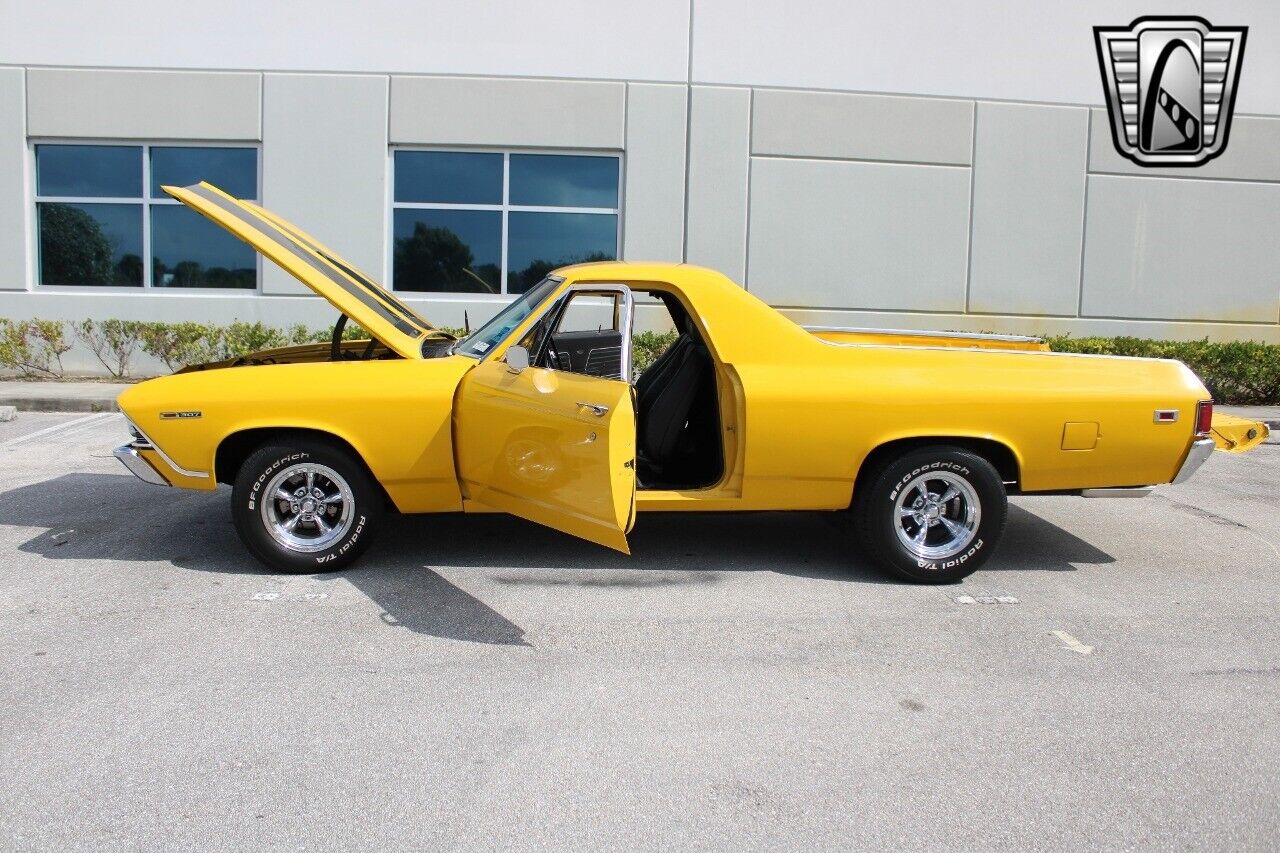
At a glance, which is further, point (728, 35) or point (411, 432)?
point (728, 35)

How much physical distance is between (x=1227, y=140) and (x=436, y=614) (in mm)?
14423

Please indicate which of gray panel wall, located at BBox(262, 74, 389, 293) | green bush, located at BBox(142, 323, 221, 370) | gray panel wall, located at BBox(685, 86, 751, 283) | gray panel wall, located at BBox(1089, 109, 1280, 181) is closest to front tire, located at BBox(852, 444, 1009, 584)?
gray panel wall, located at BBox(685, 86, 751, 283)

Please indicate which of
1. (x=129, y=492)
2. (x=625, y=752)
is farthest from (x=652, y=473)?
(x=129, y=492)

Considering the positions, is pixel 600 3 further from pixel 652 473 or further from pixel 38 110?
pixel 652 473

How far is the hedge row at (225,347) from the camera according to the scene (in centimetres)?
1410

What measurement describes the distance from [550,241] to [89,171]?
639 centimetres

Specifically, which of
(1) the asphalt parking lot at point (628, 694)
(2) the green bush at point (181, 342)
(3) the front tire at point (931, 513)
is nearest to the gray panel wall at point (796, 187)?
(2) the green bush at point (181, 342)

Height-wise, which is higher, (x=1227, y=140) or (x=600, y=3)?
(x=600, y=3)

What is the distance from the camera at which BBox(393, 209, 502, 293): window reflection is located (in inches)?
587

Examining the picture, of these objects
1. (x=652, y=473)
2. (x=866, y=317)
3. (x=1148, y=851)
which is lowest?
(x=1148, y=851)

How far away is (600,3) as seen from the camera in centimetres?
1445

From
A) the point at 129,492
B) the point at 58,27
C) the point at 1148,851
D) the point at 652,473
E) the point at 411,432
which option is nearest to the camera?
the point at 1148,851

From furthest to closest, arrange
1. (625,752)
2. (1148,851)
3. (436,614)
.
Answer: (436,614), (625,752), (1148,851)

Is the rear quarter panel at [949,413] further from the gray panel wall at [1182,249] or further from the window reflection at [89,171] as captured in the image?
the window reflection at [89,171]
